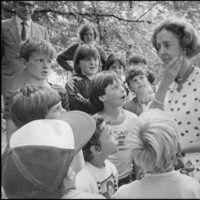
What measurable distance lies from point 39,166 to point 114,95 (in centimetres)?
194

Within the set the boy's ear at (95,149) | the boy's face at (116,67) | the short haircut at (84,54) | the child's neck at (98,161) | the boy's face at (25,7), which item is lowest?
the child's neck at (98,161)

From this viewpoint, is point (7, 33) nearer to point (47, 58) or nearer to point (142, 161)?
point (47, 58)

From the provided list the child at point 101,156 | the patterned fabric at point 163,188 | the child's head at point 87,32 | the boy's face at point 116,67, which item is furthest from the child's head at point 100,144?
the child's head at point 87,32

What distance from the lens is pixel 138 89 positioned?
402cm

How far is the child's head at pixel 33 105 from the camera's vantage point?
240 cm

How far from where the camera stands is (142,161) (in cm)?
184

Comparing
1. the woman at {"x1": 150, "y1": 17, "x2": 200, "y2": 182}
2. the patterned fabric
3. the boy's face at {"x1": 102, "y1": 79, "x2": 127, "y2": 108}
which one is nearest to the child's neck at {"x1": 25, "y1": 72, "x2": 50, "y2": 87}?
the boy's face at {"x1": 102, "y1": 79, "x2": 127, "y2": 108}

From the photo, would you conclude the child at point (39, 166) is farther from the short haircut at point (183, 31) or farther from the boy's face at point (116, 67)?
the boy's face at point (116, 67)

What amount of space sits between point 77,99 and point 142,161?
6.19 ft

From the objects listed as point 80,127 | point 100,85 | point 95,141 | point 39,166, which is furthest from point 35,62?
point 39,166

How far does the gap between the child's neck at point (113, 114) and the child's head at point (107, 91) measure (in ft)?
0.22

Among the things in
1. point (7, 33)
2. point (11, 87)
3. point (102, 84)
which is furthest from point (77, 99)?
point (7, 33)

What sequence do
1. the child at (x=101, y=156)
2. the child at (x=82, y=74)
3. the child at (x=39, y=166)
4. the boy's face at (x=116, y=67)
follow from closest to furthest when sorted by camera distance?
the child at (x=39, y=166) → the child at (x=101, y=156) → the child at (x=82, y=74) → the boy's face at (x=116, y=67)

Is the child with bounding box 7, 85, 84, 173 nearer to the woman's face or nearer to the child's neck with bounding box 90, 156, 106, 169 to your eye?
the child's neck with bounding box 90, 156, 106, 169
